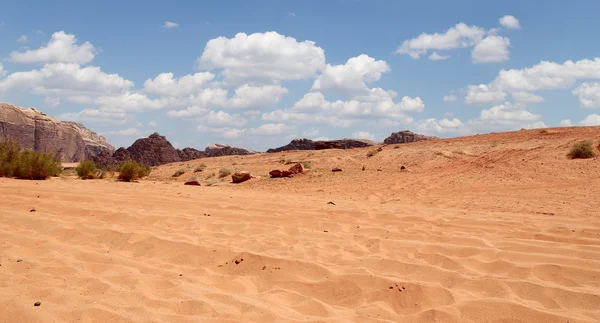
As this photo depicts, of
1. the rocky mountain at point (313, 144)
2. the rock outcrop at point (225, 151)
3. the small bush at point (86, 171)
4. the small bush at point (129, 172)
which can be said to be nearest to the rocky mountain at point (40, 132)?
the rock outcrop at point (225, 151)

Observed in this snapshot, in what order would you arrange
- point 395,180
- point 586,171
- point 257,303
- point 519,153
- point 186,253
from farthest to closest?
point 519,153 < point 395,180 < point 586,171 < point 186,253 < point 257,303

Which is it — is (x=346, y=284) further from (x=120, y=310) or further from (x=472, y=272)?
(x=120, y=310)

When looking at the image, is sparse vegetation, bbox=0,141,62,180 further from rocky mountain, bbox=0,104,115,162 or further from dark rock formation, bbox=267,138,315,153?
dark rock formation, bbox=267,138,315,153

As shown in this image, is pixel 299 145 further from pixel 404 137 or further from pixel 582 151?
pixel 582 151

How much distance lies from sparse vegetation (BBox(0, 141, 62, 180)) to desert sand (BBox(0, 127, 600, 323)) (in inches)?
224

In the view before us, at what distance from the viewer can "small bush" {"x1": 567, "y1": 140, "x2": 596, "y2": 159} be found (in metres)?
15.6

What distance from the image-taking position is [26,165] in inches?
612

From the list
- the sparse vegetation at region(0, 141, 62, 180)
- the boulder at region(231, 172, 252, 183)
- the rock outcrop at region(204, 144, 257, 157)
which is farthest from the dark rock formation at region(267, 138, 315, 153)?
the sparse vegetation at region(0, 141, 62, 180)

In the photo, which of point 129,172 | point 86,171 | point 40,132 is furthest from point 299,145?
point 86,171

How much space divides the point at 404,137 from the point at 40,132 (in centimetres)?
4492

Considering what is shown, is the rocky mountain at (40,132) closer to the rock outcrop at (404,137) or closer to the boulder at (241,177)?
the rock outcrop at (404,137)

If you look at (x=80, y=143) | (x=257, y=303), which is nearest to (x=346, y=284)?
(x=257, y=303)

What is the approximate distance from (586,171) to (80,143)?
65633 millimetres

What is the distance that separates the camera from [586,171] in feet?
45.2
